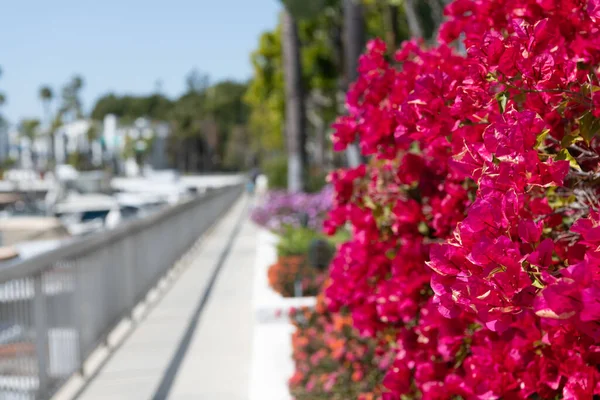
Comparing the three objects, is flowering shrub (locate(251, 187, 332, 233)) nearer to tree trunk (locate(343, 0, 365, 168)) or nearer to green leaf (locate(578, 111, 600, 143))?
tree trunk (locate(343, 0, 365, 168))

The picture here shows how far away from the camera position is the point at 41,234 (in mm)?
14062

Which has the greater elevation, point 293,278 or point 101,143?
point 101,143

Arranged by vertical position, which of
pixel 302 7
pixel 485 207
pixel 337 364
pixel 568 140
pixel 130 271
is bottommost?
pixel 337 364

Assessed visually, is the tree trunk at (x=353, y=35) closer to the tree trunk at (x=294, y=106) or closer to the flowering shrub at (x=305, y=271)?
the flowering shrub at (x=305, y=271)

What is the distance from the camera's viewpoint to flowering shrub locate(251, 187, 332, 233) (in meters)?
13.4

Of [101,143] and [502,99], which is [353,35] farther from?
[101,143]

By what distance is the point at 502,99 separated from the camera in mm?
2062

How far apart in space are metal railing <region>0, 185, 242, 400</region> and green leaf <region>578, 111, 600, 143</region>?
3528mm

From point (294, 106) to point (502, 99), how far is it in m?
15.8

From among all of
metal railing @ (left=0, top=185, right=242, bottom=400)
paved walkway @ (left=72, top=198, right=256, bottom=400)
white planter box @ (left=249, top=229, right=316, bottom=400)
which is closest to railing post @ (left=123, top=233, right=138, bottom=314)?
metal railing @ (left=0, top=185, right=242, bottom=400)

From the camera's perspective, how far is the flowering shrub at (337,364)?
488 cm

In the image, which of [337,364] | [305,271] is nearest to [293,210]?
[305,271]

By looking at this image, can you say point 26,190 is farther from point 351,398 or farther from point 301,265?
point 351,398

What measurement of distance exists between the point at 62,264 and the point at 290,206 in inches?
397
